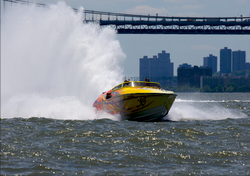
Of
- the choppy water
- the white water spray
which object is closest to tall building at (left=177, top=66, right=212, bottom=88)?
the white water spray

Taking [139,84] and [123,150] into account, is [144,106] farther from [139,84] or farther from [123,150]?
[123,150]

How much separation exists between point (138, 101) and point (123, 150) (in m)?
5.64

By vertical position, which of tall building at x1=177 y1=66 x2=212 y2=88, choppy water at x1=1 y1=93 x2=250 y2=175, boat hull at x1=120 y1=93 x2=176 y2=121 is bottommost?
choppy water at x1=1 y1=93 x2=250 y2=175

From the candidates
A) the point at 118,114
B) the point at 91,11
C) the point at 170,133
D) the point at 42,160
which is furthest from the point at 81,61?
the point at 91,11

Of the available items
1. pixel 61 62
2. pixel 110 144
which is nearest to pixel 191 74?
pixel 61 62

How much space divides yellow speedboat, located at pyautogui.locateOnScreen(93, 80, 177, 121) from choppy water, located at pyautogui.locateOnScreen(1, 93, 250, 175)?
6.82 feet

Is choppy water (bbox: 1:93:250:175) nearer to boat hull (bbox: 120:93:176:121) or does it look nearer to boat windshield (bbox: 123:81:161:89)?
boat hull (bbox: 120:93:176:121)

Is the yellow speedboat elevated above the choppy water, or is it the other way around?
the yellow speedboat

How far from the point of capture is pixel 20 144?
9.12 meters

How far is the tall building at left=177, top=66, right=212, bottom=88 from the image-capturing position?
7352 inches

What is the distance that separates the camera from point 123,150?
28.3 feet

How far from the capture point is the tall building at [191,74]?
187 m

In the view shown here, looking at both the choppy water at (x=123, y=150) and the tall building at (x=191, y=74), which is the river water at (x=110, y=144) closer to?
the choppy water at (x=123, y=150)

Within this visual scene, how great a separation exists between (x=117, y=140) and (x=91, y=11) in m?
72.7
